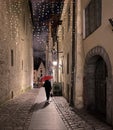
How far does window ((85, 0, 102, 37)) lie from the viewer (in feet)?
38.9

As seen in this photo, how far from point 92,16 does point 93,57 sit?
1.71m

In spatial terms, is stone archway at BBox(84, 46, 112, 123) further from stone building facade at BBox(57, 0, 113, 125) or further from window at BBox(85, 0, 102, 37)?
window at BBox(85, 0, 102, 37)

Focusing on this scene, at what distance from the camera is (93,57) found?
13.1 meters

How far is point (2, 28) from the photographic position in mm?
16625

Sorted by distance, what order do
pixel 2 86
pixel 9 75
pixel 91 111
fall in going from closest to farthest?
1. pixel 91 111
2. pixel 2 86
3. pixel 9 75

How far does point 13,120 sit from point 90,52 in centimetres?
434

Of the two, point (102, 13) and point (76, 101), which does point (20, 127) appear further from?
point (76, 101)

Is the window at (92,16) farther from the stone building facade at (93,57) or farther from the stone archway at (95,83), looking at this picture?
the stone archway at (95,83)

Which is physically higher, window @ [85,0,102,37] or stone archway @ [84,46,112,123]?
window @ [85,0,102,37]

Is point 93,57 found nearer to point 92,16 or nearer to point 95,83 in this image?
point 95,83

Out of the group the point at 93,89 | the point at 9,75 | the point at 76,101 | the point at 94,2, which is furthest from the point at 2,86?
the point at 94,2

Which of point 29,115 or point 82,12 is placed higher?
point 82,12

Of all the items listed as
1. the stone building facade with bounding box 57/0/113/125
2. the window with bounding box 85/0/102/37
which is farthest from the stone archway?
the window with bounding box 85/0/102/37

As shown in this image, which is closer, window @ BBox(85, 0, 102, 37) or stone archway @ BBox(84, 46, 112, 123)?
window @ BBox(85, 0, 102, 37)
